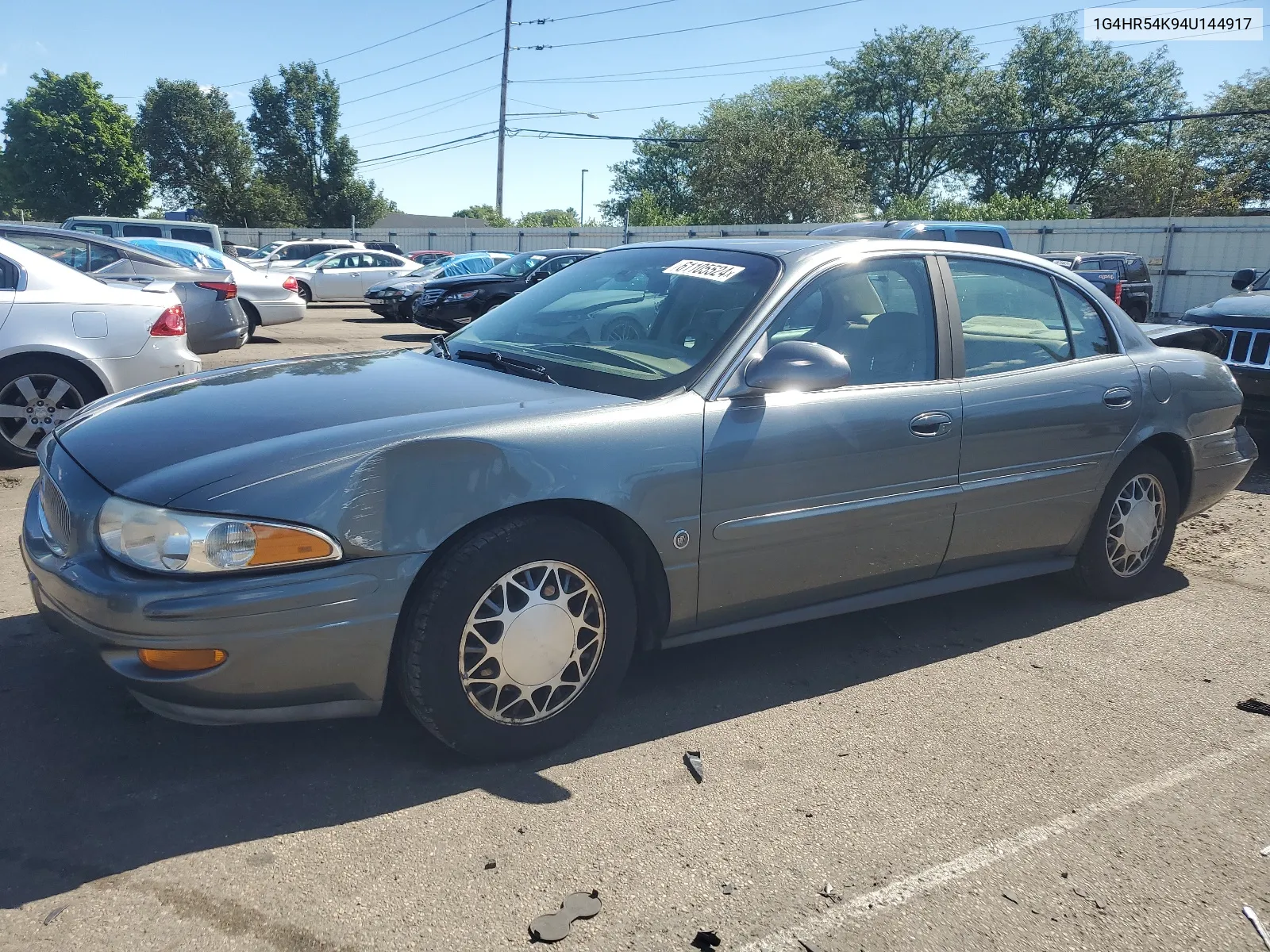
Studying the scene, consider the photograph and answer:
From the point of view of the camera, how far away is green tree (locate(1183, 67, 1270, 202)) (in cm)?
5022

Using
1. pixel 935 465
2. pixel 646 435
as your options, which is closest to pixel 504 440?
pixel 646 435

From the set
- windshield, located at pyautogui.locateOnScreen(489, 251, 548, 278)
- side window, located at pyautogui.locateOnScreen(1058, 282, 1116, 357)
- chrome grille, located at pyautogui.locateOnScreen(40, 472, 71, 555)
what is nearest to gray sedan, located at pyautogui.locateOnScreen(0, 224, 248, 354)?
chrome grille, located at pyautogui.locateOnScreen(40, 472, 71, 555)

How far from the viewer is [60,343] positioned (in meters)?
6.48

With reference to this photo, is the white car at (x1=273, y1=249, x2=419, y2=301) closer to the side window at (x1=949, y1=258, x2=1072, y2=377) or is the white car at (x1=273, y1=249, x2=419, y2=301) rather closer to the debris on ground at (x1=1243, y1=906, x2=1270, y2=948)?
the side window at (x1=949, y1=258, x2=1072, y2=377)

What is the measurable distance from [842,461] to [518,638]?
133cm

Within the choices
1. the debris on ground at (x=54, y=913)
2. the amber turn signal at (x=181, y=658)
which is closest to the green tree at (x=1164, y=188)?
the amber turn signal at (x=181, y=658)

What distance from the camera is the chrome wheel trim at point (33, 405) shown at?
21.1 feet

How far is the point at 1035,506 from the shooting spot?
13.8ft

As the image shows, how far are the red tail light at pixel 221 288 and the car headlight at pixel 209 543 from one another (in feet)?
25.7

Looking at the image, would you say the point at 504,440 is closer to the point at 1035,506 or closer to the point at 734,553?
the point at 734,553

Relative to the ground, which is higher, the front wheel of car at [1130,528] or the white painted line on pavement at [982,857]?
the front wheel of car at [1130,528]

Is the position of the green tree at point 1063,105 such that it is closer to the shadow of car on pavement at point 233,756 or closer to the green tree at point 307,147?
the green tree at point 307,147

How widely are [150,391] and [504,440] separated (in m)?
1.47

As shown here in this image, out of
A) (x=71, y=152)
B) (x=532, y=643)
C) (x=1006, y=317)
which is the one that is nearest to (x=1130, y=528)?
(x=1006, y=317)
